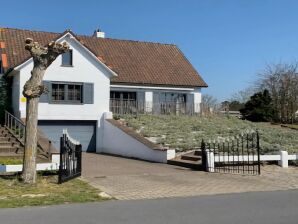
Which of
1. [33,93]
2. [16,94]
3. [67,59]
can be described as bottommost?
[33,93]

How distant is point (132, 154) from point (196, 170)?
21.5ft

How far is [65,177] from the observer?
13.6m

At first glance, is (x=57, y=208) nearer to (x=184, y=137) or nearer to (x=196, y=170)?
(x=196, y=170)

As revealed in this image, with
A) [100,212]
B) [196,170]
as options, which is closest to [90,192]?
[100,212]

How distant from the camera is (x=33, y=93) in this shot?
519 inches

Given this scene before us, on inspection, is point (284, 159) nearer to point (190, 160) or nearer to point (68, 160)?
point (190, 160)

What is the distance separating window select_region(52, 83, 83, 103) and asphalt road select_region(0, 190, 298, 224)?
59.8ft

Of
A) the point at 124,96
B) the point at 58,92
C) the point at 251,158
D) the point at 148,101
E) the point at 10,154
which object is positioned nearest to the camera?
the point at 10,154

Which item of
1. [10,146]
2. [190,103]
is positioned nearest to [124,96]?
[190,103]

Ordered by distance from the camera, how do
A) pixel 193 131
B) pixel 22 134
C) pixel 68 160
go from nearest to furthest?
pixel 68 160
pixel 22 134
pixel 193 131

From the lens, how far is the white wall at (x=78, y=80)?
27.6 metres

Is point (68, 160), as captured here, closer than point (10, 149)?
Yes

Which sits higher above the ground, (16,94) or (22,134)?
(16,94)

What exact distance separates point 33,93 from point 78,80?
15475 mm
